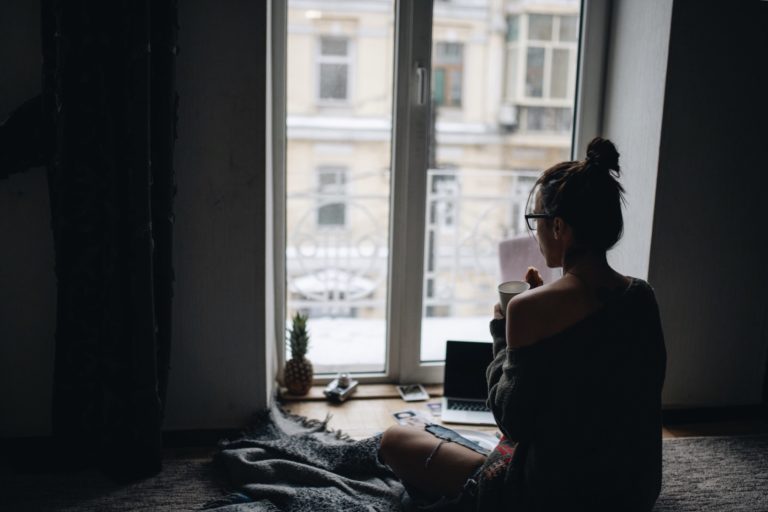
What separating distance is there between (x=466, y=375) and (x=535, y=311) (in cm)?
120

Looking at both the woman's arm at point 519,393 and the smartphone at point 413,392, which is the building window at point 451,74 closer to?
the smartphone at point 413,392

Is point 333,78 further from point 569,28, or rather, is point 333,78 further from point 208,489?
point 208,489

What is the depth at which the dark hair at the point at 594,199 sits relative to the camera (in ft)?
4.17

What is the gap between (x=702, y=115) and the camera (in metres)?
2.20

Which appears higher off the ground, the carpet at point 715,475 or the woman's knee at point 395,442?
the woman's knee at point 395,442

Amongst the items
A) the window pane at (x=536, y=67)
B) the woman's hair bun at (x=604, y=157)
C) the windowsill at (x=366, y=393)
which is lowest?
the windowsill at (x=366, y=393)

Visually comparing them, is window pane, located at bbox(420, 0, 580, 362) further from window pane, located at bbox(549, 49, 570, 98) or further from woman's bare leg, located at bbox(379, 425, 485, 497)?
woman's bare leg, located at bbox(379, 425, 485, 497)

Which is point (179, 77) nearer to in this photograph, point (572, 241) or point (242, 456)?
point (242, 456)

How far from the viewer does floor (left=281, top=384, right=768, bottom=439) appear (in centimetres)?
225

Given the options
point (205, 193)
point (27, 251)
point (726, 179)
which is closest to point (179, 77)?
point (205, 193)

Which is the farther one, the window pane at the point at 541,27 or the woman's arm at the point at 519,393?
the window pane at the point at 541,27

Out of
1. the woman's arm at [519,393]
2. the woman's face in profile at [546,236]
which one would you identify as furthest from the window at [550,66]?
the woman's arm at [519,393]

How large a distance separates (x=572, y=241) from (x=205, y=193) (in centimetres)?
120

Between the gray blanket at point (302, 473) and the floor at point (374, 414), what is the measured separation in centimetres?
15
